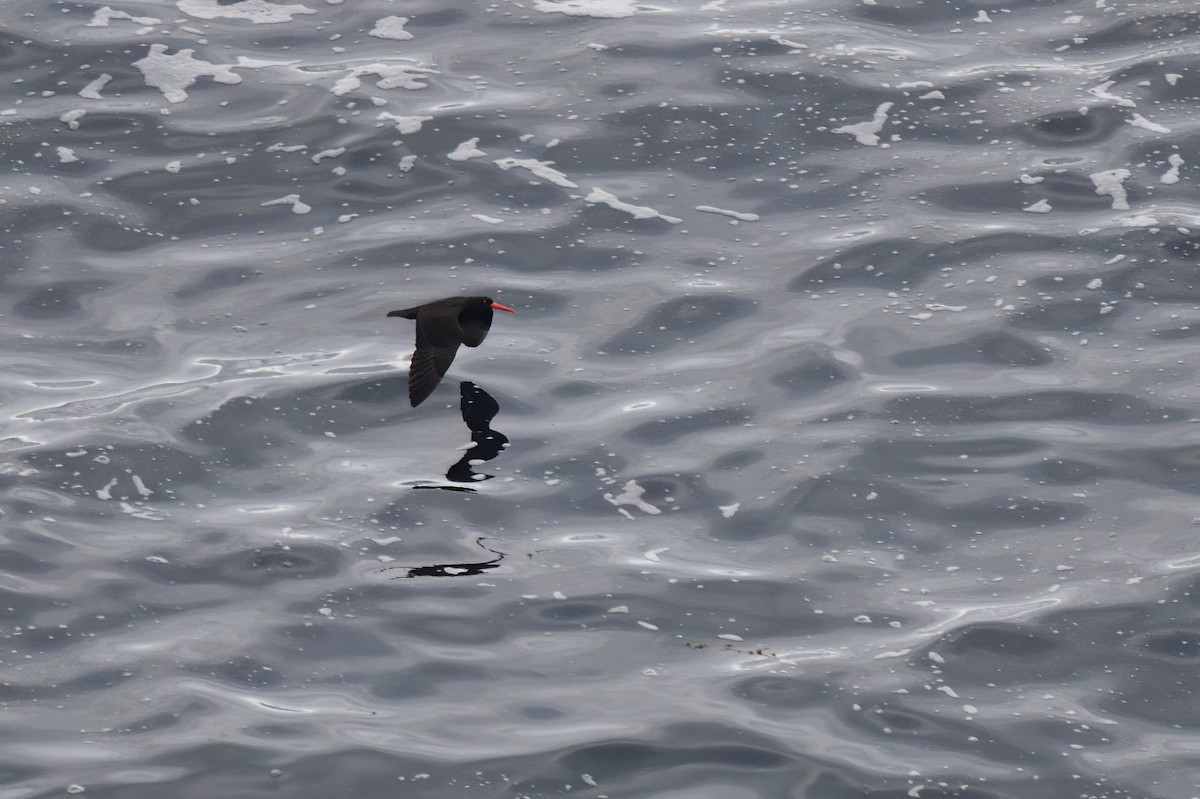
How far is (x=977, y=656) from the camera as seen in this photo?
825 cm

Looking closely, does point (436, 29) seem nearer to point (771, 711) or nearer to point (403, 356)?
point (403, 356)

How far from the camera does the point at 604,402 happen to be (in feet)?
34.3

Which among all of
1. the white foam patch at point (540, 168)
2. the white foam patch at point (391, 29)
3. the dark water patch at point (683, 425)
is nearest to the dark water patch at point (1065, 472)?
the dark water patch at point (683, 425)

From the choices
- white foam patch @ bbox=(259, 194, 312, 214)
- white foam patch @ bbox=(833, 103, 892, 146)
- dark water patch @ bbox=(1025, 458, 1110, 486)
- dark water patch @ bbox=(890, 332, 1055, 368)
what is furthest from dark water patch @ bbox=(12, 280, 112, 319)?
dark water patch @ bbox=(1025, 458, 1110, 486)

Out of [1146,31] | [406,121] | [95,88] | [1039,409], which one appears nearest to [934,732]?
[1039,409]

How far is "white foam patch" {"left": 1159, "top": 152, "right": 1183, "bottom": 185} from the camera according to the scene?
12.6 metres

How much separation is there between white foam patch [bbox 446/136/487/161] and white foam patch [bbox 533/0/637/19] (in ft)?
8.20

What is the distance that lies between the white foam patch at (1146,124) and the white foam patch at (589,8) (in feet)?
15.0

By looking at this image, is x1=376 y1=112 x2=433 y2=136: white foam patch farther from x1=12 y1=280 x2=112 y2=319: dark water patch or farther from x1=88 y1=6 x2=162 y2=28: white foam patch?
x1=12 y1=280 x2=112 y2=319: dark water patch

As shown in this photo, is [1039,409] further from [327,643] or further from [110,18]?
[110,18]

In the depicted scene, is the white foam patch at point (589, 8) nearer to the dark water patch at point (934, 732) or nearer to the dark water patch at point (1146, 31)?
the dark water patch at point (1146, 31)

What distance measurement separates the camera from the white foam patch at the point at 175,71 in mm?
14188

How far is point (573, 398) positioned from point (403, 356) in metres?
1.26

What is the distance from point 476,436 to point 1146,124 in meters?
6.45
